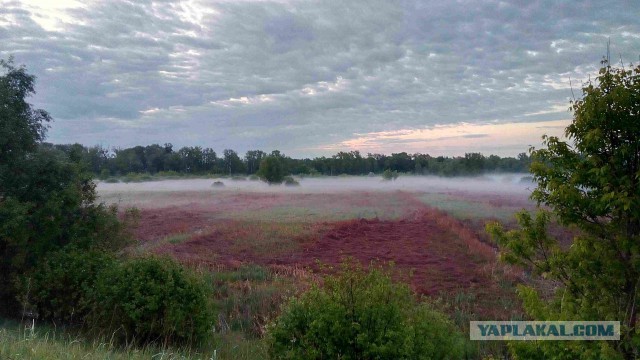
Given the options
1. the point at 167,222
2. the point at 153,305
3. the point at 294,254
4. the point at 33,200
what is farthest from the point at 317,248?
the point at 153,305

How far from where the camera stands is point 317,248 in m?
28.9

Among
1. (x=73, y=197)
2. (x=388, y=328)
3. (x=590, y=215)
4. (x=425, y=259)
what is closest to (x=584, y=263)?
(x=590, y=215)

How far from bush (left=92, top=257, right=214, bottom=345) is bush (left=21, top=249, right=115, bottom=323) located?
1.07m

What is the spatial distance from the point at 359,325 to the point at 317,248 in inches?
840

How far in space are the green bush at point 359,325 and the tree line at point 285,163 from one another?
91.1 meters

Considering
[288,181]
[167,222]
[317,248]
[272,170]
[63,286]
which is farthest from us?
[288,181]

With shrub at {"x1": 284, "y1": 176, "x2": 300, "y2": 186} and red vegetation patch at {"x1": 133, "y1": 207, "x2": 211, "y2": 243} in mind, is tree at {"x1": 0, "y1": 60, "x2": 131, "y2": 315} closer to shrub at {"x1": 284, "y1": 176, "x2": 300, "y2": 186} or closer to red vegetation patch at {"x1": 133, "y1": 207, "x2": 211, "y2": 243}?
red vegetation patch at {"x1": 133, "y1": 207, "x2": 211, "y2": 243}

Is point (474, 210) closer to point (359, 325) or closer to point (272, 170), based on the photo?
point (359, 325)

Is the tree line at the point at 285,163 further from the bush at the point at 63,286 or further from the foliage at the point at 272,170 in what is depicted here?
the bush at the point at 63,286

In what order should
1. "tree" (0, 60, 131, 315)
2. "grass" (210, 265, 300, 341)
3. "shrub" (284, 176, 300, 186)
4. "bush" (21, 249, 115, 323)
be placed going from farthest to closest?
"shrub" (284, 176, 300, 186)
"grass" (210, 265, 300, 341)
"tree" (0, 60, 131, 315)
"bush" (21, 249, 115, 323)

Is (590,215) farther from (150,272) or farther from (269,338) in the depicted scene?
(150,272)

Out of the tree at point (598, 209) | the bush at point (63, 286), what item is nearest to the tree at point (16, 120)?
the bush at point (63, 286)

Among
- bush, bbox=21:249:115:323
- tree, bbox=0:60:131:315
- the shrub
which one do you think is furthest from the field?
the shrub

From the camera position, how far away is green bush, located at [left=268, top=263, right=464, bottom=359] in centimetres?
753
